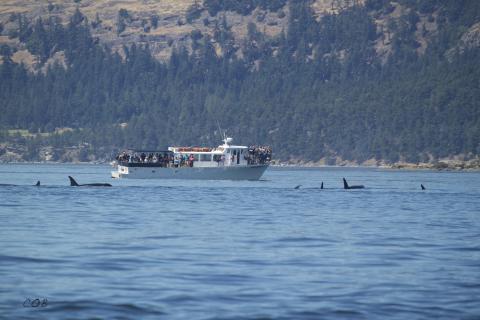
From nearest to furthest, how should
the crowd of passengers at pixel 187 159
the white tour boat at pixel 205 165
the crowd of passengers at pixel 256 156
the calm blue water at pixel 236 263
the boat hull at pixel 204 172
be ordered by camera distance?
the calm blue water at pixel 236 263
the boat hull at pixel 204 172
the white tour boat at pixel 205 165
the crowd of passengers at pixel 187 159
the crowd of passengers at pixel 256 156

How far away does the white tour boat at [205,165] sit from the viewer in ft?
452

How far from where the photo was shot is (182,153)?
141 meters

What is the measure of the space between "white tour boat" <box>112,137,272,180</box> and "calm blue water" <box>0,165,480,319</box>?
61049 mm

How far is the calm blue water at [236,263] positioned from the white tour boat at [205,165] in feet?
200

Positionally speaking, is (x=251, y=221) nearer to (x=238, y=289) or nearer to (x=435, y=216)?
(x=435, y=216)

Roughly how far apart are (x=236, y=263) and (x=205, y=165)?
98007mm

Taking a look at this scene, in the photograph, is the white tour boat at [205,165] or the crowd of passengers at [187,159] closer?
the white tour boat at [205,165]

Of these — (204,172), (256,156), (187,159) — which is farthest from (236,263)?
(187,159)

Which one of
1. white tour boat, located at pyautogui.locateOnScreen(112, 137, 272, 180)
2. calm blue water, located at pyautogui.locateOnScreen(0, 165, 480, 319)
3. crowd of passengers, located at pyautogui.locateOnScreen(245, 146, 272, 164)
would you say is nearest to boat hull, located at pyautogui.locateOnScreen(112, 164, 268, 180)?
white tour boat, located at pyautogui.locateOnScreen(112, 137, 272, 180)

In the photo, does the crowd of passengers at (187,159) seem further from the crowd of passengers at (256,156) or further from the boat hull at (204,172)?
the boat hull at (204,172)

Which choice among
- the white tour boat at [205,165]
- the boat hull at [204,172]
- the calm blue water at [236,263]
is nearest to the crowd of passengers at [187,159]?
the white tour boat at [205,165]

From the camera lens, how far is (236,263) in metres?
41.5

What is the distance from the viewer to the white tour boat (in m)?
138

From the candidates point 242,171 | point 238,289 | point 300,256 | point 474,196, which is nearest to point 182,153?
point 242,171
